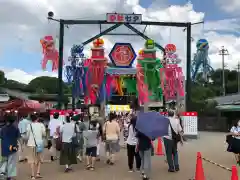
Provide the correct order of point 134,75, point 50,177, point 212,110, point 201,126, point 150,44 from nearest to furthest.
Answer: point 50,177, point 150,44, point 134,75, point 201,126, point 212,110

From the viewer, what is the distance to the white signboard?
2002 centimetres

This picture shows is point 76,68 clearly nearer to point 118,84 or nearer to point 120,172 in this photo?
point 118,84

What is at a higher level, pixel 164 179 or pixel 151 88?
pixel 151 88

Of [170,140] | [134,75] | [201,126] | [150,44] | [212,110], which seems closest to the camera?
[170,140]

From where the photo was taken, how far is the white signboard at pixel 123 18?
20016 mm

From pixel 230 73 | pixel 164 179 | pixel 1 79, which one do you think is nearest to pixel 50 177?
pixel 164 179

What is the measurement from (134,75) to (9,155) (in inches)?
476

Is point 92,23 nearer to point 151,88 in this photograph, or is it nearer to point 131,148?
point 151,88

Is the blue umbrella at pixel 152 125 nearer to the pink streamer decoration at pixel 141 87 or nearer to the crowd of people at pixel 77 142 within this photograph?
the crowd of people at pixel 77 142

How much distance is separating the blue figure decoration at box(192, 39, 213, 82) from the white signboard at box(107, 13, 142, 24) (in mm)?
3840

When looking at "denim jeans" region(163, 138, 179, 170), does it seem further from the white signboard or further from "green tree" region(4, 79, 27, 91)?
"green tree" region(4, 79, 27, 91)

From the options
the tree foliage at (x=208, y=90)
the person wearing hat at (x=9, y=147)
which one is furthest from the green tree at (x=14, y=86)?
the person wearing hat at (x=9, y=147)

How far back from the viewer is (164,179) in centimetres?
843

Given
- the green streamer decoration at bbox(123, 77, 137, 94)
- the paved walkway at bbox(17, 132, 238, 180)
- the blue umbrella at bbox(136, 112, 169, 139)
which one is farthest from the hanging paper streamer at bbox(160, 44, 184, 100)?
the blue umbrella at bbox(136, 112, 169, 139)
